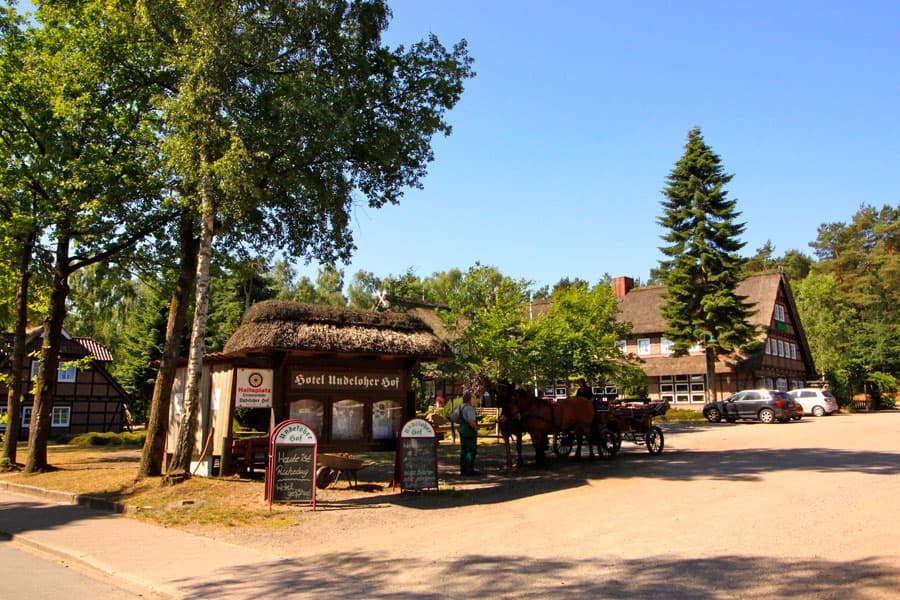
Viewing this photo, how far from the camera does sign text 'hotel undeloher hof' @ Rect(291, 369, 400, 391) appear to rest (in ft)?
44.7

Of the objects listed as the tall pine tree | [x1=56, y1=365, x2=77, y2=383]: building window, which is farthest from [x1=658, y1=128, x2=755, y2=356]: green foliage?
[x1=56, y1=365, x2=77, y2=383]: building window

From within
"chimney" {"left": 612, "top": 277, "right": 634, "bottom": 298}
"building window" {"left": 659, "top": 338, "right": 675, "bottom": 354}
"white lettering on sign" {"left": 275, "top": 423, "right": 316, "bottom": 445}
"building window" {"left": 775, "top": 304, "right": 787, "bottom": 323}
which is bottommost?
"white lettering on sign" {"left": 275, "top": 423, "right": 316, "bottom": 445}

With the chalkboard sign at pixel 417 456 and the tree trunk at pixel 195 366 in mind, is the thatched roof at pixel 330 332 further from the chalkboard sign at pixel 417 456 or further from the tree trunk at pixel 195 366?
the chalkboard sign at pixel 417 456

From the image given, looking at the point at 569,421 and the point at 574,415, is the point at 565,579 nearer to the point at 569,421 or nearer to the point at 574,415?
the point at 569,421

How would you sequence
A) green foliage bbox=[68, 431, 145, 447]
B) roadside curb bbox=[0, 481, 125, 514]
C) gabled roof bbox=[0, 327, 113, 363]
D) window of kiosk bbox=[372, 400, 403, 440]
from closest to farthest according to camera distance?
1. roadside curb bbox=[0, 481, 125, 514]
2. window of kiosk bbox=[372, 400, 403, 440]
3. green foliage bbox=[68, 431, 145, 447]
4. gabled roof bbox=[0, 327, 113, 363]

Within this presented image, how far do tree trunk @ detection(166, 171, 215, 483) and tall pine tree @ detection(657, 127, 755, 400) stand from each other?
126ft

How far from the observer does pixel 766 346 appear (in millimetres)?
50219

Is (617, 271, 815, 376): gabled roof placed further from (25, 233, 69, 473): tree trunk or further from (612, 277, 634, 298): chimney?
(25, 233, 69, 473): tree trunk

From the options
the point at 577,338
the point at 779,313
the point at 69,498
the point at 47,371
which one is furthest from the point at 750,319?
the point at 69,498

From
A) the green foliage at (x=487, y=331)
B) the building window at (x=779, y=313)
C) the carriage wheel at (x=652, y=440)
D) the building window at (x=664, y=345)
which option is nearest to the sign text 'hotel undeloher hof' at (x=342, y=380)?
the carriage wheel at (x=652, y=440)

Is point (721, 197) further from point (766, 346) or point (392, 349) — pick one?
point (392, 349)

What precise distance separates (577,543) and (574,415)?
29.2ft

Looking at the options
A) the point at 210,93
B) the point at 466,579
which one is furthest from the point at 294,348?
the point at 466,579

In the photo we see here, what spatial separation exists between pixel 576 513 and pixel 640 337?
4606 cm
